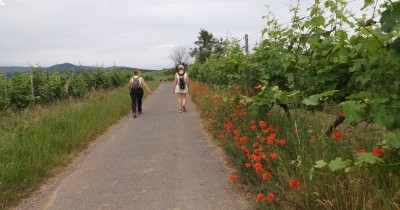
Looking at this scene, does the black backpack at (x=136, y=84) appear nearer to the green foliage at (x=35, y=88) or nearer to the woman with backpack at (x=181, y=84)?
the woman with backpack at (x=181, y=84)

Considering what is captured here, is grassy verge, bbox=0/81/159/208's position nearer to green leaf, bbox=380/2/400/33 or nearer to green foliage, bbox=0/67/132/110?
green foliage, bbox=0/67/132/110

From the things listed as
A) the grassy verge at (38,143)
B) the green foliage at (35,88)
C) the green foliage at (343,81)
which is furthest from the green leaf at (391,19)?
the green foliage at (35,88)

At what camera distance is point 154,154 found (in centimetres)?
751

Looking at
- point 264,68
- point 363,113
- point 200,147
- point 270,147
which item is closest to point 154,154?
point 200,147

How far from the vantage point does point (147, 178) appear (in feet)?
19.4

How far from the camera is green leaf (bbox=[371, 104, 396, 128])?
2.66 metres

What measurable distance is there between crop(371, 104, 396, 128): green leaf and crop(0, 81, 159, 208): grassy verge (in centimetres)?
441

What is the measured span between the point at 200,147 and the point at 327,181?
181 inches

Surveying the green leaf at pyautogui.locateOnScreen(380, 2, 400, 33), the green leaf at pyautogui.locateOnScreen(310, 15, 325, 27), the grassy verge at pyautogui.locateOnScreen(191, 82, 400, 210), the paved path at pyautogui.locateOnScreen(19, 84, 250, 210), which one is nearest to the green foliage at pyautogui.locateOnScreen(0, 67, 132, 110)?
the paved path at pyautogui.locateOnScreen(19, 84, 250, 210)

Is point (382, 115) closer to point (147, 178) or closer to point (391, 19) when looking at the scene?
point (391, 19)

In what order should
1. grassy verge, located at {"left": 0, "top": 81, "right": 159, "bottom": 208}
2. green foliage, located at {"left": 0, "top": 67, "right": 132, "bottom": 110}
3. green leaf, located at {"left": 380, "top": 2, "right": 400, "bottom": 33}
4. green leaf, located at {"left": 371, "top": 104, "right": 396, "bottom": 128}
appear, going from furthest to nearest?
green foliage, located at {"left": 0, "top": 67, "right": 132, "bottom": 110}, grassy verge, located at {"left": 0, "top": 81, "right": 159, "bottom": 208}, green leaf, located at {"left": 371, "top": 104, "right": 396, "bottom": 128}, green leaf, located at {"left": 380, "top": 2, "right": 400, "bottom": 33}

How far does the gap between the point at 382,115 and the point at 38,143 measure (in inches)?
238

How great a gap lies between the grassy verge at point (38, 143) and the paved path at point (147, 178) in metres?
0.35

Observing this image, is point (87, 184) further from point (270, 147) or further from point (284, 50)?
point (284, 50)
